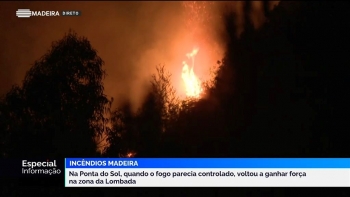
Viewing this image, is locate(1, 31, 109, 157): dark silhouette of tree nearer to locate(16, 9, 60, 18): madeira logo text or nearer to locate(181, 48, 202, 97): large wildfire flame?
locate(16, 9, 60, 18): madeira logo text

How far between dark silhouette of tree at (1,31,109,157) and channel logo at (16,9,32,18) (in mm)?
593

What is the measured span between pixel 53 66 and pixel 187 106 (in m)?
2.22

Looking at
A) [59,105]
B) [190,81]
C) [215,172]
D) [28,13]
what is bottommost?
[215,172]

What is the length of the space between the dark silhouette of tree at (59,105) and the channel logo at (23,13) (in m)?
0.59

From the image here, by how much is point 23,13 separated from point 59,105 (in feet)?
4.96

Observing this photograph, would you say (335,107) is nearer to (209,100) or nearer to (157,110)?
(209,100)

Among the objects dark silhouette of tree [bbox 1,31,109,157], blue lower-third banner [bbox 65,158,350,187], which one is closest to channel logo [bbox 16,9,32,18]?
dark silhouette of tree [bbox 1,31,109,157]

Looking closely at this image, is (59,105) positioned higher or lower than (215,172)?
higher

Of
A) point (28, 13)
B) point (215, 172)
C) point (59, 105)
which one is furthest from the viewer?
point (59, 105)

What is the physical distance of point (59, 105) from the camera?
5.97 m

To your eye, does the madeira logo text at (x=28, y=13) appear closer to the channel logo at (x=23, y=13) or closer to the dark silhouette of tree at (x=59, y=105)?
the channel logo at (x=23, y=13)

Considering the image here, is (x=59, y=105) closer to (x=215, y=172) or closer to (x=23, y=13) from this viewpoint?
(x=23, y=13)

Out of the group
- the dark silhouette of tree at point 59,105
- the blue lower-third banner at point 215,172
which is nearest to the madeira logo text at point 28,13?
the dark silhouette of tree at point 59,105

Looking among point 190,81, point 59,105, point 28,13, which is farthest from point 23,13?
point 190,81
